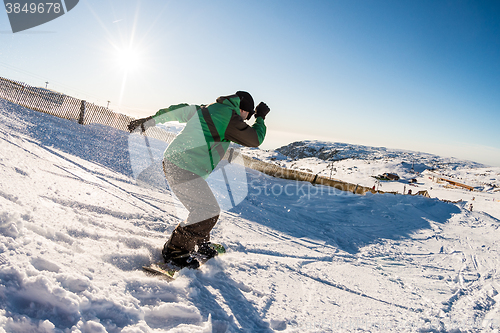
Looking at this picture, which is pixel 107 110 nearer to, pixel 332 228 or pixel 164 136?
pixel 164 136

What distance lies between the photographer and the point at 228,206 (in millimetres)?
6008

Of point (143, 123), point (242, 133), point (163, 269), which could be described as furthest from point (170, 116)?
point (163, 269)

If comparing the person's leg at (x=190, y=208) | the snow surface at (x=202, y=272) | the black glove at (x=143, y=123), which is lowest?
the snow surface at (x=202, y=272)

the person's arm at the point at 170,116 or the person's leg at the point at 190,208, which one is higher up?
the person's arm at the point at 170,116

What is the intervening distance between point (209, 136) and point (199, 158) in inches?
9.0

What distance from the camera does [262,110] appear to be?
256 centimetres

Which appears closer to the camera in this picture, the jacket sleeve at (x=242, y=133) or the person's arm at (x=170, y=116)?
the jacket sleeve at (x=242, y=133)

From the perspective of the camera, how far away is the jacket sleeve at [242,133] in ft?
7.30

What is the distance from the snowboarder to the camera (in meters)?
2.24

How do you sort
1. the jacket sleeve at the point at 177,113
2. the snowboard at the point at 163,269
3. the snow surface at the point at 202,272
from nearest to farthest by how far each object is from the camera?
the snow surface at the point at 202,272, the snowboard at the point at 163,269, the jacket sleeve at the point at 177,113

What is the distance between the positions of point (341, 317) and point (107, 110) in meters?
16.8

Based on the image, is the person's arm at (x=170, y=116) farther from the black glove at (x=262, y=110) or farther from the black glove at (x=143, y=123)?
the black glove at (x=262, y=110)

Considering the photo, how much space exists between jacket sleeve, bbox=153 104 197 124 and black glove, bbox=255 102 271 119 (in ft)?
2.08

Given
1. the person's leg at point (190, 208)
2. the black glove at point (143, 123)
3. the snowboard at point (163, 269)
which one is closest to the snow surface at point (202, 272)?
the snowboard at point (163, 269)
